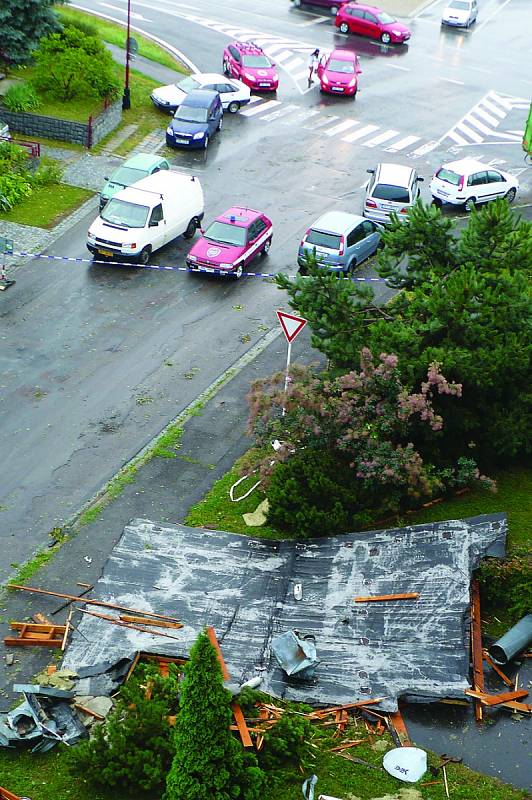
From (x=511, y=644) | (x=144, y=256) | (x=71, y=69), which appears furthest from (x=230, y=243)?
(x=511, y=644)

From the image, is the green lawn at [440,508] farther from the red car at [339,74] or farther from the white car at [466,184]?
the red car at [339,74]

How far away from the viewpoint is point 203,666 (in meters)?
13.1

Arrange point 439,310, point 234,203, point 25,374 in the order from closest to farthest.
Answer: point 439,310 → point 25,374 → point 234,203

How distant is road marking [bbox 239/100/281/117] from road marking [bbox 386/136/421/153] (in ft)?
19.8

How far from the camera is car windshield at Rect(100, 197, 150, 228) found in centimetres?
3142

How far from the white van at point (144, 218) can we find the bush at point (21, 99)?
8766 millimetres

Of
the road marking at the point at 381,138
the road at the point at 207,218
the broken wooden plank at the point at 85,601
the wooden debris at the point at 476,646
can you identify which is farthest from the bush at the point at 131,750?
the road marking at the point at 381,138

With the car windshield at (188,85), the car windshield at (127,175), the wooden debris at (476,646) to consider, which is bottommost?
the car windshield at (188,85)

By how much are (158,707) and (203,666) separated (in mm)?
2117

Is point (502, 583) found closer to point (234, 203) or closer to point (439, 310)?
point (439, 310)

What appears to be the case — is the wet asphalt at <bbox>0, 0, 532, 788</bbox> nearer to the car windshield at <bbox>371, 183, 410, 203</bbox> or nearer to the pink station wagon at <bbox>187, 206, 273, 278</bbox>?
the pink station wagon at <bbox>187, 206, 273, 278</bbox>

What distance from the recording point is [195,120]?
132ft

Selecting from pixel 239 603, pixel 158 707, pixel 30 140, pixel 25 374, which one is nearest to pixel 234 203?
pixel 30 140

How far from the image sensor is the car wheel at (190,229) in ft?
110
